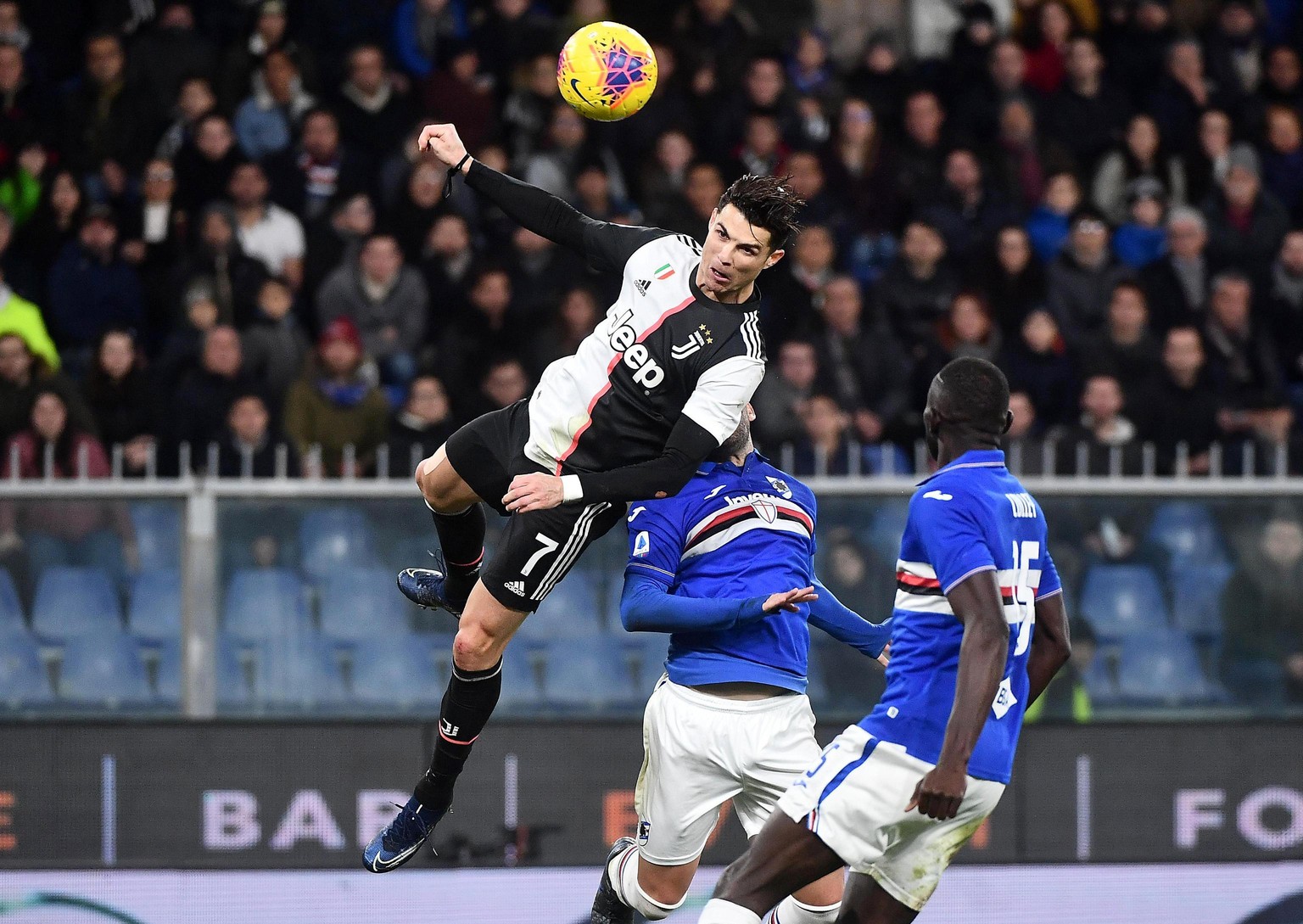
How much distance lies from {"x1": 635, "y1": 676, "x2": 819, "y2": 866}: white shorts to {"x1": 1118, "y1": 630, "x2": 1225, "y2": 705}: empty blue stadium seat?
2.91 meters

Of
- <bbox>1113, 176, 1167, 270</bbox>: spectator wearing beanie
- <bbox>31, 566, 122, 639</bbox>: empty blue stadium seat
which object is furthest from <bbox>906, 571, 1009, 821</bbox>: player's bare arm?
<bbox>1113, 176, 1167, 270</bbox>: spectator wearing beanie

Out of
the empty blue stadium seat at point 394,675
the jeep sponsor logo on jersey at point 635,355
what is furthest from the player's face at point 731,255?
the empty blue stadium seat at point 394,675

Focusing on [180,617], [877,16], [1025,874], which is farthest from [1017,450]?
[877,16]

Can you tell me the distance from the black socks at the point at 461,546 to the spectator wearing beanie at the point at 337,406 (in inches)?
102

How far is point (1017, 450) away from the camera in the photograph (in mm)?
8906

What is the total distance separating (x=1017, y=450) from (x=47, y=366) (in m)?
4.66

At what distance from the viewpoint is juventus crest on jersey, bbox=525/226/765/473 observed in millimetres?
5910

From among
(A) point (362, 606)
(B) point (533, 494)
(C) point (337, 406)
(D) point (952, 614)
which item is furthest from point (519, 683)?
(D) point (952, 614)

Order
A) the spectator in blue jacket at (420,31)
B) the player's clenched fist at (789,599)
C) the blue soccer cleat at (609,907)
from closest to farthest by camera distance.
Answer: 1. the player's clenched fist at (789,599)
2. the blue soccer cleat at (609,907)
3. the spectator in blue jacket at (420,31)

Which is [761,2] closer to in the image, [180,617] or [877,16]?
[877,16]

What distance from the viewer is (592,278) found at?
10938 millimetres

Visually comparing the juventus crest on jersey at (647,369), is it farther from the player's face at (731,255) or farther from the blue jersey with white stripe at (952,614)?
the blue jersey with white stripe at (952,614)

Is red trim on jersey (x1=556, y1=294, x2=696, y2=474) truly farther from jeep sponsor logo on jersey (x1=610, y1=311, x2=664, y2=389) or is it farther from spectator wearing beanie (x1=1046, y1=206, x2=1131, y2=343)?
spectator wearing beanie (x1=1046, y1=206, x2=1131, y2=343)

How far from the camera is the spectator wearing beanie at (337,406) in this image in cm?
943
